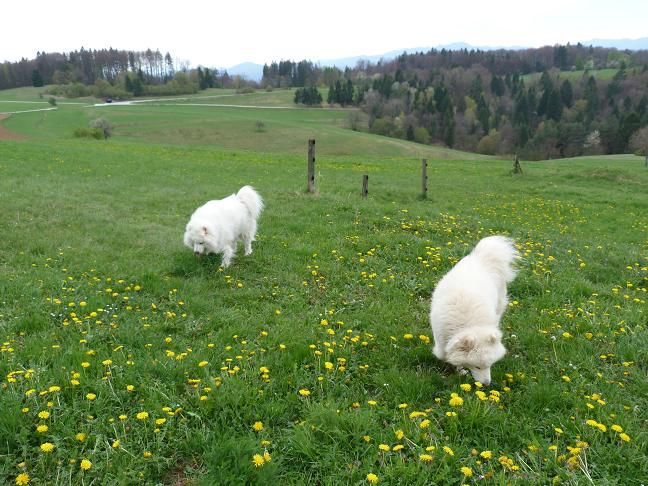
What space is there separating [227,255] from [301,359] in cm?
420

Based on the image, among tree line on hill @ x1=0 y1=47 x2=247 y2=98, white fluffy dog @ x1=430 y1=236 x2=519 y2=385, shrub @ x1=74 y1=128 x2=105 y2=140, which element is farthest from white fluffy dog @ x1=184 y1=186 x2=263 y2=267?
tree line on hill @ x1=0 y1=47 x2=247 y2=98

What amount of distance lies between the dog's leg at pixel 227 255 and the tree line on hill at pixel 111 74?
13889 centimetres

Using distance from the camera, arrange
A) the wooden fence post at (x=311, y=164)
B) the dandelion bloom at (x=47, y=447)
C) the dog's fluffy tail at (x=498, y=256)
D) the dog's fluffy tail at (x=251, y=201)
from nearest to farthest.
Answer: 1. the dandelion bloom at (x=47, y=447)
2. the dog's fluffy tail at (x=498, y=256)
3. the dog's fluffy tail at (x=251, y=201)
4. the wooden fence post at (x=311, y=164)

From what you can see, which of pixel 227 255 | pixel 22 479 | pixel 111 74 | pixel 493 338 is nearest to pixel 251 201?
pixel 227 255

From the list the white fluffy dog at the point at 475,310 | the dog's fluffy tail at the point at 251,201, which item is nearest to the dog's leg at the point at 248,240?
the dog's fluffy tail at the point at 251,201

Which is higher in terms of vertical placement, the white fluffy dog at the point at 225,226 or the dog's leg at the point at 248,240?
the white fluffy dog at the point at 225,226

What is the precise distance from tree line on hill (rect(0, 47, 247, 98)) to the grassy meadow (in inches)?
5464

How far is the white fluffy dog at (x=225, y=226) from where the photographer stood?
8.77m

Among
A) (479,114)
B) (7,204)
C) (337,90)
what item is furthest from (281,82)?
(7,204)

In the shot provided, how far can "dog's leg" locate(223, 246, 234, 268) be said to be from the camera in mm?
8859

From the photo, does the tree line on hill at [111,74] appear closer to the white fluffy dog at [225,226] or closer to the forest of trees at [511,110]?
the forest of trees at [511,110]

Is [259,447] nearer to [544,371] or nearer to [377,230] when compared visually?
[544,371]

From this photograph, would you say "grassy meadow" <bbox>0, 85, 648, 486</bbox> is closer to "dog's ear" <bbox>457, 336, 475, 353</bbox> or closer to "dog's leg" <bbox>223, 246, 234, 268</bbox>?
"dog's leg" <bbox>223, 246, 234, 268</bbox>

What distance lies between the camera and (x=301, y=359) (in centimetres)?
534
